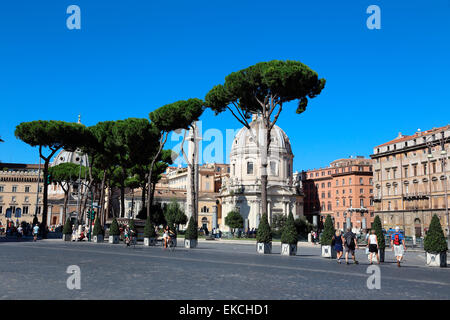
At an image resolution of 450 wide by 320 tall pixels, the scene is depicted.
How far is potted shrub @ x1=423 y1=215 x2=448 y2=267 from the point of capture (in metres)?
16.6

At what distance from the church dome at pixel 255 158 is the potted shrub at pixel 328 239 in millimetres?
52519

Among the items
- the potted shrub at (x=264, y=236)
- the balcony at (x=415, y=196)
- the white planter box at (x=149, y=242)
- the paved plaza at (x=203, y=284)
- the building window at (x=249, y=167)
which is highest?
the building window at (x=249, y=167)

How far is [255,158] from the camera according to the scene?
2901 inches

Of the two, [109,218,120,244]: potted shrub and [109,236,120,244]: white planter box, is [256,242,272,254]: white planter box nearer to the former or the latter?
[109,218,120,244]: potted shrub

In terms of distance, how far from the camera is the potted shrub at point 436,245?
1661 cm

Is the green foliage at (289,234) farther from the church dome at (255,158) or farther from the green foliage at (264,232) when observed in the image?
the church dome at (255,158)

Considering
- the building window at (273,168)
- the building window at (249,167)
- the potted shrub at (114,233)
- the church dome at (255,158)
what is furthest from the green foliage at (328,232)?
the building window at (273,168)

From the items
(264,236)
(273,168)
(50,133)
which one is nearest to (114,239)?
(264,236)

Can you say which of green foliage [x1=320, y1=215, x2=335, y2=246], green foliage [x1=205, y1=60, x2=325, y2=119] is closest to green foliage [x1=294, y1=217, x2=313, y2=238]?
green foliage [x1=205, y1=60, x2=325, y2=119]

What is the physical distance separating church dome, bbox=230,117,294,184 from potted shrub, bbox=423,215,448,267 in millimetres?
55745

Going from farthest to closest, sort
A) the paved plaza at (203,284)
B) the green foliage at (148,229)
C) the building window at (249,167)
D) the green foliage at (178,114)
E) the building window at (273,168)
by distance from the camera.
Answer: the building window at (273,168) → the building window at (249,167) → the green foliage at (178,114) → the green foliage at (148,229) → the paved plaza at (203,284)

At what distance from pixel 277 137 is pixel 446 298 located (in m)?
67.3

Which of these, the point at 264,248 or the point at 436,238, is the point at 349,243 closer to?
the point at 436,238
